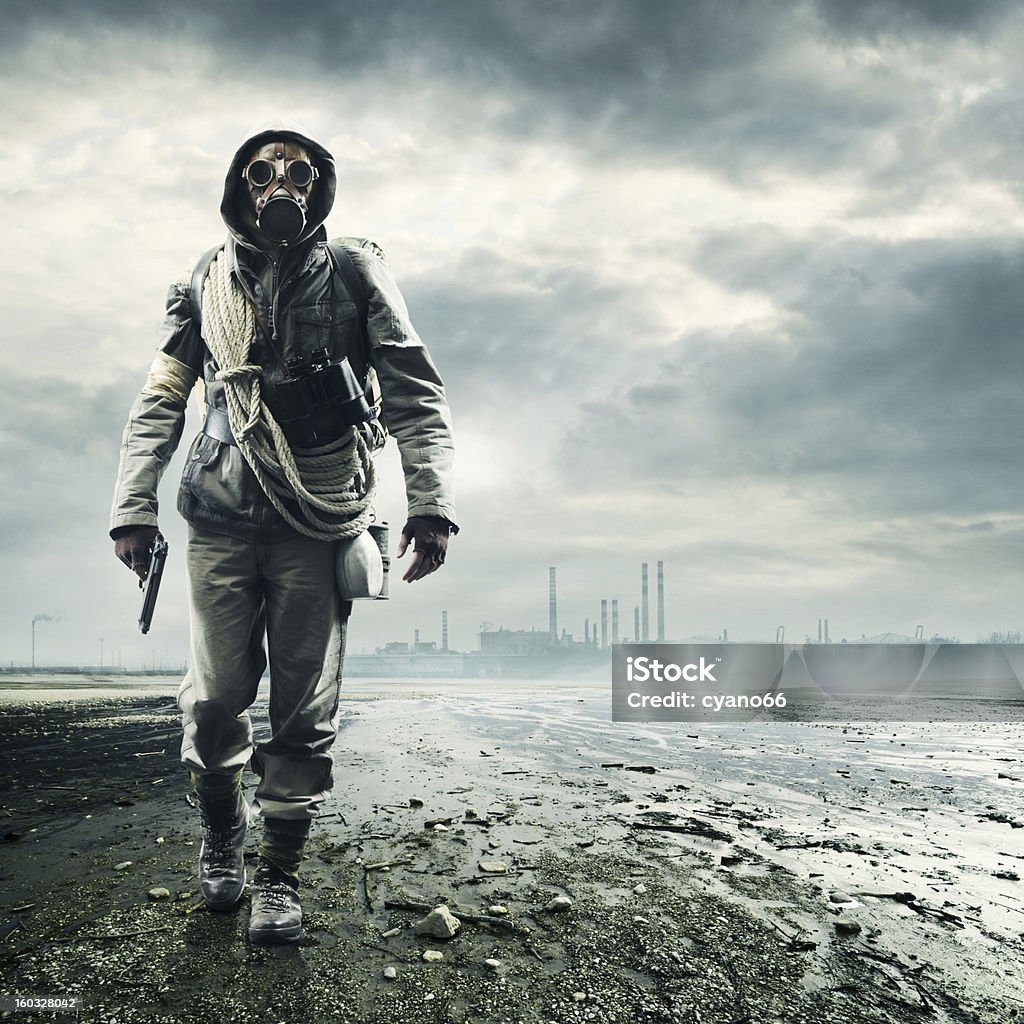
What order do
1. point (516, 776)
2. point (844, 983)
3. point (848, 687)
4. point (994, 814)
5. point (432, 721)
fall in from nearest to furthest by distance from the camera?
1. point (844, 983)
2. point (994, 814)
3. point (516, 776)
4. point (432, 721)
5. point (848, 687)

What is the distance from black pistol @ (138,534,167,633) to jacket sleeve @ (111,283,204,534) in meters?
0.11

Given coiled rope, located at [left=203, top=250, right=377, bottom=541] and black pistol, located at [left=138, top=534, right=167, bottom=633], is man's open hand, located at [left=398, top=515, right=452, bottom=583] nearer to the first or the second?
coiled rope, located at [left=203, top=250, right=377, bottom=541]

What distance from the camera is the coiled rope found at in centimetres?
269

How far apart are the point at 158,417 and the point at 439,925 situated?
2159 millimetres

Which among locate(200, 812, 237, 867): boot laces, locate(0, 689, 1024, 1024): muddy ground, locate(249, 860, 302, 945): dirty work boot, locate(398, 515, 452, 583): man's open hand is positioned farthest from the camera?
locate(398, 515, 452, 583): man's open hand

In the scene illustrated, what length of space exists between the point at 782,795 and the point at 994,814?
3.90 ft

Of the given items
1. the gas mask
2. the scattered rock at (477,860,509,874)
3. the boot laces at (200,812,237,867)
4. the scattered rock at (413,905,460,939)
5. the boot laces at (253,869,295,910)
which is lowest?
the scattered rock at (477,860,509,874)

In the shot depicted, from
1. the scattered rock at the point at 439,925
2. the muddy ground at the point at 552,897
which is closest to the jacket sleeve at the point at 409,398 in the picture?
the scattered rock at the point at 439,925

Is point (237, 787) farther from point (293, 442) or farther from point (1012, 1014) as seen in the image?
point (1012, 1014)

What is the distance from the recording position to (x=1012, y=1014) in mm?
2008

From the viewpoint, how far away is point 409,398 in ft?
9.73

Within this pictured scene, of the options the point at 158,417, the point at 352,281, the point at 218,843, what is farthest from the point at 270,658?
the point at 352,281

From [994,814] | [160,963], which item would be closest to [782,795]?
[994,814]

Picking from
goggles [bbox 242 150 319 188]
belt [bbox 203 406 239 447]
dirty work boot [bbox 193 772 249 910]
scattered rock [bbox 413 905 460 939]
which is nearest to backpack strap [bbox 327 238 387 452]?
goggles [bbox 242 150 319 188]
